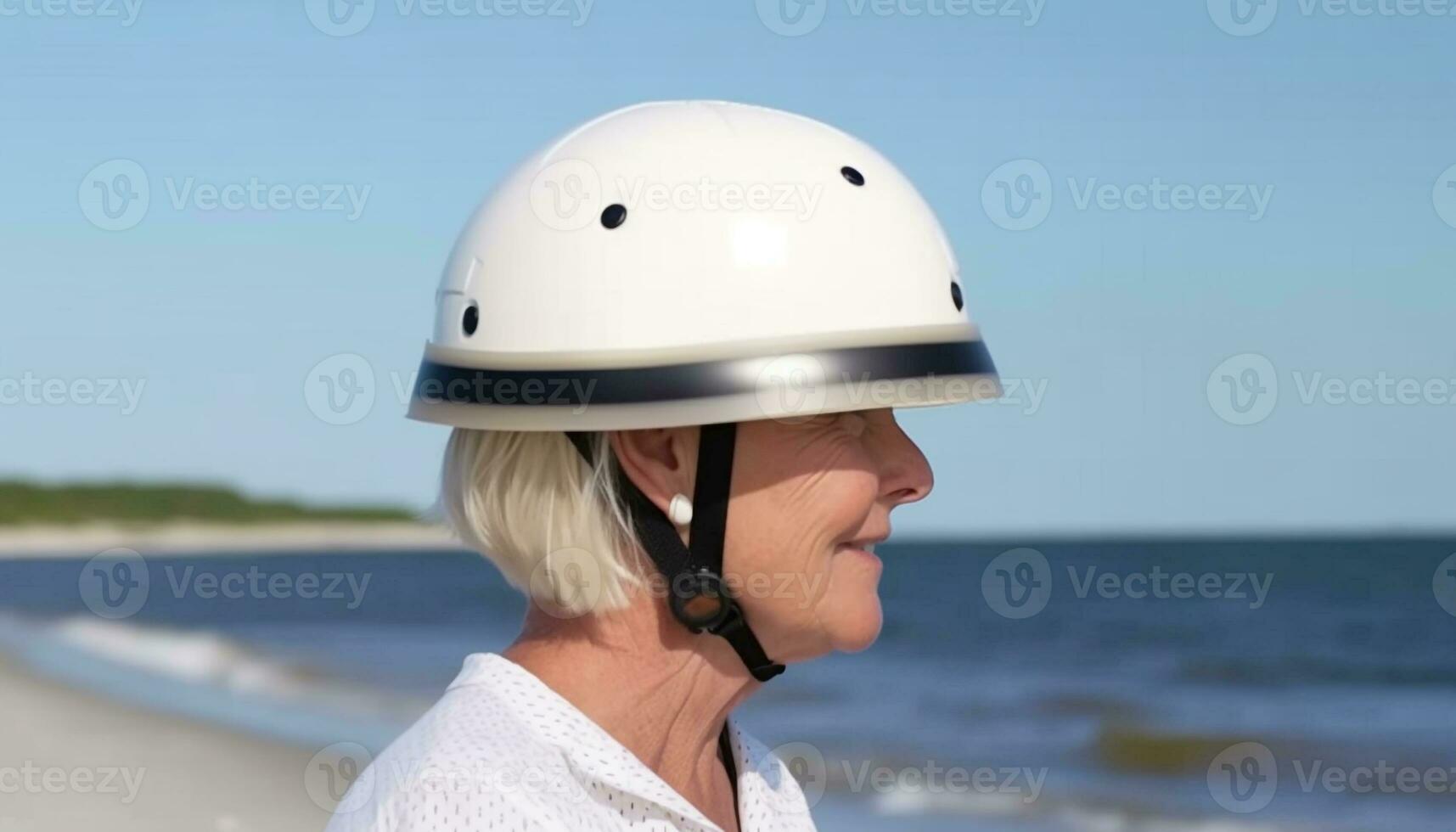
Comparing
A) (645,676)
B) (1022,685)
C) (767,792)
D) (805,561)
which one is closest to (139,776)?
(767,792)

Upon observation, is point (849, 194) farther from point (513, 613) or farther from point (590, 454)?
point (513, 613)

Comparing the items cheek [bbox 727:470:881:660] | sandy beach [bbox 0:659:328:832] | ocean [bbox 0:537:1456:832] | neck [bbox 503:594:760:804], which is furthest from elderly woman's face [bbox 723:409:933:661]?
sandy beach [bbox 0:659:328:832]

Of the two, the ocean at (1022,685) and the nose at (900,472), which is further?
the ocean at (1022,685)

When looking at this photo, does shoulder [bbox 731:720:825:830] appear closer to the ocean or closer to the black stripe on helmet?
the black stripe on helmet

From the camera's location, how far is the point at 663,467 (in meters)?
2.73

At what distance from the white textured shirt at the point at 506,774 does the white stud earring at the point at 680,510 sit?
1.08 ft

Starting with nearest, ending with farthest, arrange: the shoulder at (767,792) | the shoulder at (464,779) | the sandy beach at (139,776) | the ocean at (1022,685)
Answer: the shoulder at (464,779)
the shoulder at (767,792)
the sandy beach at (139,776)
the ocean at (1022,685)

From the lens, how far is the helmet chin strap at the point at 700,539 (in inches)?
105

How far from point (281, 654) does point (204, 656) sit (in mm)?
2313

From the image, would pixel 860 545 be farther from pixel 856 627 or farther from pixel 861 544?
pixel 856 627

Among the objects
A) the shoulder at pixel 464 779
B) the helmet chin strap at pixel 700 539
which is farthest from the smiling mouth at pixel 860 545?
the shoulder at pixel 464 779

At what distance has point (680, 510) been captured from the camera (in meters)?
2.68

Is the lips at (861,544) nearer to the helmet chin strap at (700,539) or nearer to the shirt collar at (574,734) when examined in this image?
the helmet chin strap at (700,539)

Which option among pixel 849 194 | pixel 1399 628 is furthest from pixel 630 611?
pixel 1399 628
